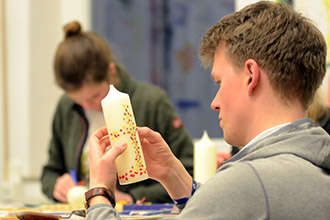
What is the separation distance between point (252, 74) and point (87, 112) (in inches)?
A: 50.6

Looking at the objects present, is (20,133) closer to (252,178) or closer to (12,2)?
(12,2)

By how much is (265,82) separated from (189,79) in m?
1.93

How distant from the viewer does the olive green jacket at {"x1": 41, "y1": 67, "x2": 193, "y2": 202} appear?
201 cm

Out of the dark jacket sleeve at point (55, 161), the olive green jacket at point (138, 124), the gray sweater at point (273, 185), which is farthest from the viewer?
the dark jacket sleeve at point (55, 161)

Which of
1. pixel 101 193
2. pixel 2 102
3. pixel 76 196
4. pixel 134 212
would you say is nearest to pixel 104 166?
pixel 101 193

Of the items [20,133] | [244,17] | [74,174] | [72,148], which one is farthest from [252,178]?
[20,133]

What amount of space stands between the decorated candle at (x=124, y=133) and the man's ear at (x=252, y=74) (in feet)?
0.80

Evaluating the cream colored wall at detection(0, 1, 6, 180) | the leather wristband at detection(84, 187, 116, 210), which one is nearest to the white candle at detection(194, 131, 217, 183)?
the leather wristband at detection(84, 187, 116, 210)

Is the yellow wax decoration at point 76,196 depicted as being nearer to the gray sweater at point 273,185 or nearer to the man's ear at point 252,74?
the gray sweater at point 273,185

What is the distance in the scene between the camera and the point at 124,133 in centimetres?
A: 102

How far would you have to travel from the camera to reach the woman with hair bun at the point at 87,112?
1927mm

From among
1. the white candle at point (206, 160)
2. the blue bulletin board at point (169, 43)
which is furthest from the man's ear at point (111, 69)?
the blue bulletin board at point (169, 43)

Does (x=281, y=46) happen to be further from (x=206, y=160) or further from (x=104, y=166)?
(x=206, y=160)

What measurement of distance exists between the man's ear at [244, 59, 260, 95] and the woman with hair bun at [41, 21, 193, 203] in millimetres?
905
